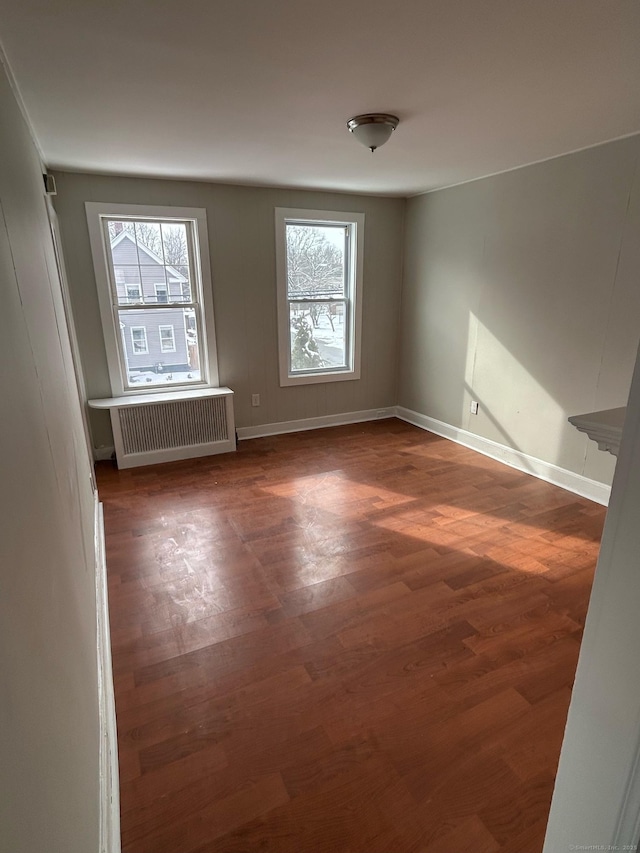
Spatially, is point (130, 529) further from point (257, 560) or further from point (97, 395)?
point (97, 395)

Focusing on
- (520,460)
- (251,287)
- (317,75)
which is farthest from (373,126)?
(520,460)

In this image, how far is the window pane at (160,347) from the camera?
12.7 feet

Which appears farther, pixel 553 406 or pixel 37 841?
pixel 553 406

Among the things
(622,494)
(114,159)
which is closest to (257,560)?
(622,494)

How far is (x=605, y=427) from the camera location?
0.77m

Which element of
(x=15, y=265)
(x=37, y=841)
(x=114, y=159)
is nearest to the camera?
(x=37, y=841)

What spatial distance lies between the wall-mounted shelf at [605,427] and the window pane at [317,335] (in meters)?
3.87

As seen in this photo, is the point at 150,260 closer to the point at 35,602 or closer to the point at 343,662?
the point at 343,662

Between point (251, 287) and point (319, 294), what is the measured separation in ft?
2.44

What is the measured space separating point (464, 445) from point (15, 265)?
12.8 ft

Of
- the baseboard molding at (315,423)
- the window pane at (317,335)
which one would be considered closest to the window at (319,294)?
the window pane at (317,335)

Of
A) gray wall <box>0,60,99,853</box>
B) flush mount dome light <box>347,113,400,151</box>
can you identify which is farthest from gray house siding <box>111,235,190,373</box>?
gray wall <box>0,60,99,853</box>

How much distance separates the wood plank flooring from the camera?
4.23 ft

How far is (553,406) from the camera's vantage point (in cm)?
337
